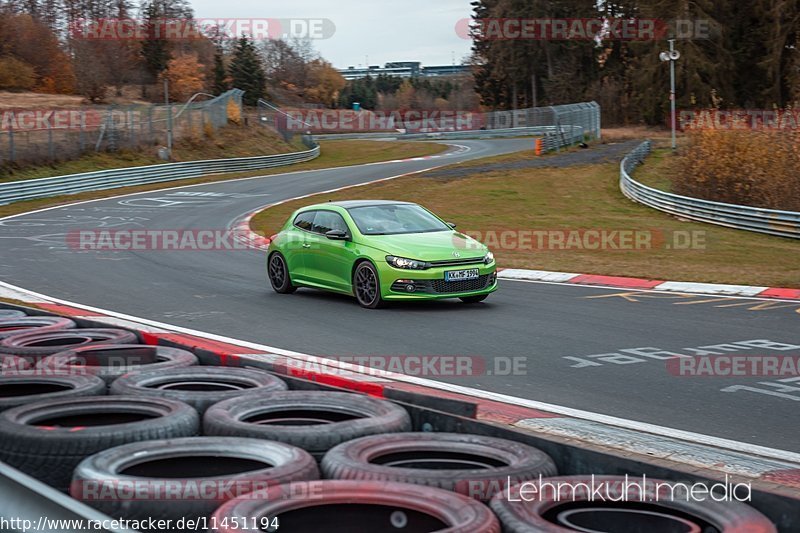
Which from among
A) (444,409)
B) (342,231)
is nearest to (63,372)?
(444,409)

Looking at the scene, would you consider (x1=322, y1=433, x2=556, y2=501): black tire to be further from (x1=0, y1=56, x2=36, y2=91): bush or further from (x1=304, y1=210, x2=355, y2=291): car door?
(x1=0, y1=56, x2=36, y2=91): bush

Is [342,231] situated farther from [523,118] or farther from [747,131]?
[523,118]

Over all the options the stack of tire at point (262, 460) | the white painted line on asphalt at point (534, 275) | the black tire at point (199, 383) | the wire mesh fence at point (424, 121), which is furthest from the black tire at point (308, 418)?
the wire mesh fence at point (424, 121)

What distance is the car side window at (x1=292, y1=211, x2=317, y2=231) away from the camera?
589 inches

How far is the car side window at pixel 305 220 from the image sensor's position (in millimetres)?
14954

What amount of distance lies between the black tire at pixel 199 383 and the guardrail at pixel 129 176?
32253 millimetres

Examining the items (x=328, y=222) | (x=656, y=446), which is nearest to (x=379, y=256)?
(x=328, y=222)

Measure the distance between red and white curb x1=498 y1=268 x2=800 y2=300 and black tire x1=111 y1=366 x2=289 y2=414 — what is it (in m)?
10.6

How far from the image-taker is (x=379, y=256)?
43.7 ft

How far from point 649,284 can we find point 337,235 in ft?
18.8

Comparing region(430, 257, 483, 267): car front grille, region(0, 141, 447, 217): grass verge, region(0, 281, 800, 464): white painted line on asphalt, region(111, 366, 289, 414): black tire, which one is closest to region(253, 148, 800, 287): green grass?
region(430, 257, 483, 267): car front grille

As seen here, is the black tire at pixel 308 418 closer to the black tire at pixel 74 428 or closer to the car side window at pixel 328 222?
the black tire at pixel 74 428

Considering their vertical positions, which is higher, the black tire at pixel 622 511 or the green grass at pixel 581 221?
the black tire at pixel 622 511

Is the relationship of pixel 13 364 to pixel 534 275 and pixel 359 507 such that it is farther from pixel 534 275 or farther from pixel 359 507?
pixel 534 275
